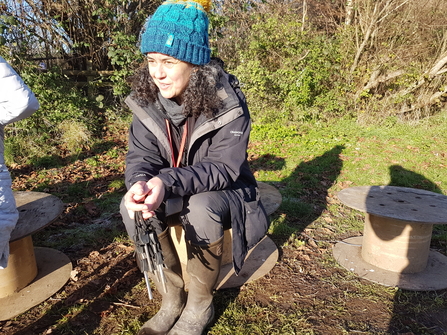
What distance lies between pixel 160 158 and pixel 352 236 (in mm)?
2161

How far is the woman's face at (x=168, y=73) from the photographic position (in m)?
2.04

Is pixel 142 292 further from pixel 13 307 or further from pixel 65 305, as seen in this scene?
pixel 13 307

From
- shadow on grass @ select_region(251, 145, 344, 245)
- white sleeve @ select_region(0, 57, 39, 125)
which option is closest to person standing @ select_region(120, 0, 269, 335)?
white sleeve @ select_region(0, 57, 39, 125)

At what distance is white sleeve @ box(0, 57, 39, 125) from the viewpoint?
1.86 meters

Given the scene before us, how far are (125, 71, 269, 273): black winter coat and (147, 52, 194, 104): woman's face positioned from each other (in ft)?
0.65

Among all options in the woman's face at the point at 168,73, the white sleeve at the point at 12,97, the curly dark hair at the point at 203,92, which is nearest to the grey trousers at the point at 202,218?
the curly dark hair at the point at 203,92

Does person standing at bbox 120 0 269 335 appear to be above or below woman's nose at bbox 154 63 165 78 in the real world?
below

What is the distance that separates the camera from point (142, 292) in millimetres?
2590

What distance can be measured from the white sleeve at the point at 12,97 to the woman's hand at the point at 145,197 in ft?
2.50

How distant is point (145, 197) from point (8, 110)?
2.96ft

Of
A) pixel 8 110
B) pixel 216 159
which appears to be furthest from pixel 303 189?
pixel 8 110

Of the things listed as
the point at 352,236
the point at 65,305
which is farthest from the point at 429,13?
the point at 65,305

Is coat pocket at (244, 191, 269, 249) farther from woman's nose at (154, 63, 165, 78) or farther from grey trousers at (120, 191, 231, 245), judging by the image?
woman's nose at (154, 63, 165, 78)

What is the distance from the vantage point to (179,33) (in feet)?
6.46
